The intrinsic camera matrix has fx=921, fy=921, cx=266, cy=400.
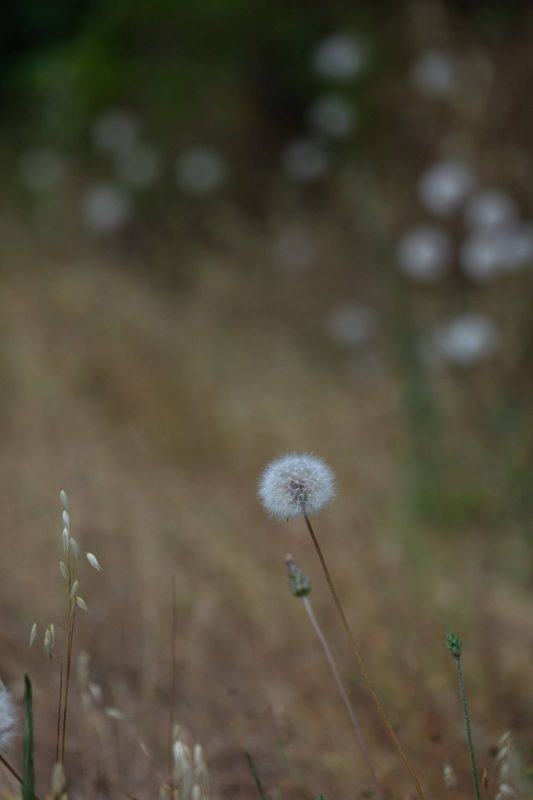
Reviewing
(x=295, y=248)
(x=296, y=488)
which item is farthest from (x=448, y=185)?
(x=296, y=488)

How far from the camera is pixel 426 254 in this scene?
3.21 meters

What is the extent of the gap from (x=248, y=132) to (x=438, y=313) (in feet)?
4.38

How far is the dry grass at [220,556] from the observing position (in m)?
1.47

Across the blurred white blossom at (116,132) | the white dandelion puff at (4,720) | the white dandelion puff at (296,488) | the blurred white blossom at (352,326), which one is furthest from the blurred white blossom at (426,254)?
the white dandelion puff at (4,720)

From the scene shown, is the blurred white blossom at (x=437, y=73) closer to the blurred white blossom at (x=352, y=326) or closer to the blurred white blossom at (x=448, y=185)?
the blurred white blossom at (x=448, y=185)

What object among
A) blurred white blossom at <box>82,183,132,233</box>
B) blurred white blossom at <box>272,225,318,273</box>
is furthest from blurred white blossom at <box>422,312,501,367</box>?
blurred white blossom at <box>82,183,132,233</box>

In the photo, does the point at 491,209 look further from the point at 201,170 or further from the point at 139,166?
the point at 139,166

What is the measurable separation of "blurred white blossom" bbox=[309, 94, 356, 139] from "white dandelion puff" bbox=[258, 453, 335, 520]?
2.90 meters

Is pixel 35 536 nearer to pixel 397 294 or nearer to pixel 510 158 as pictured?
pixel 397 294

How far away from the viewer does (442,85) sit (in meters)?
3.47

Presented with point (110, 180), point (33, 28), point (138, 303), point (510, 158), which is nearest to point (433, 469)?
point (138, 303)

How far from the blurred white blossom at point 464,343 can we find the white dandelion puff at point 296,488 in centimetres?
192

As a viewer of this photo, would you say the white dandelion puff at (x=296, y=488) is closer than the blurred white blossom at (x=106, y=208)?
Yes

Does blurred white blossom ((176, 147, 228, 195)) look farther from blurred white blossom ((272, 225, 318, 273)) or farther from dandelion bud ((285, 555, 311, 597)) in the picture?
dandelion bud ((285, 555, 311, 597))
